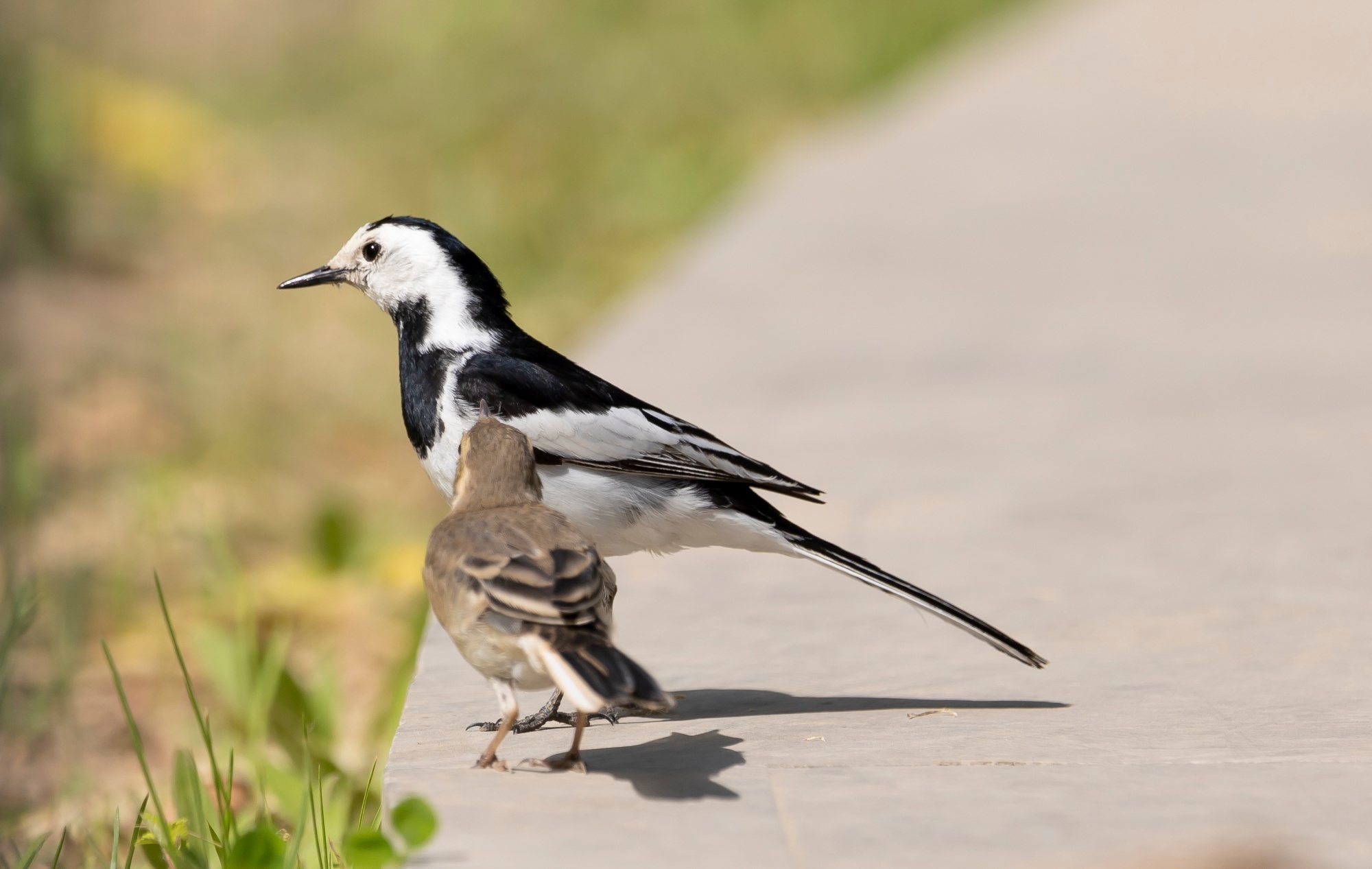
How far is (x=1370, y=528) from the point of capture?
4883 mm

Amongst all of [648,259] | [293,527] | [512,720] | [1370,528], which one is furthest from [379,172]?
[512,720]

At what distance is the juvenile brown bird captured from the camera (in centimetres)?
272

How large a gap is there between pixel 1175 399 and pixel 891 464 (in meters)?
1.31

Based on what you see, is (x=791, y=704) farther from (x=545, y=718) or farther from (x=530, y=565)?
(x=530, y=565)

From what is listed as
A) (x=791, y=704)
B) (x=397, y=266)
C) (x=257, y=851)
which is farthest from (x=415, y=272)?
(x=257, y=851)

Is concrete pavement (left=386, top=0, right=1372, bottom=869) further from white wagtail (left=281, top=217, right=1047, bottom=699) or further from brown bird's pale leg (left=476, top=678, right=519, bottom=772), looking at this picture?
white wagtail (left=281, top=217, right=1047, bottom=699)

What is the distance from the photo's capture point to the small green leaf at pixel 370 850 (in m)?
2.71

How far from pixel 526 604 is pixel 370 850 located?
0.46 metres

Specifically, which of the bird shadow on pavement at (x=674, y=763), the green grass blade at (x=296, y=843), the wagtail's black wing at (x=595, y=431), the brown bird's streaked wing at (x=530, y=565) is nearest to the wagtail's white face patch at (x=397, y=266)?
the wagtail's black wing at (x=595, y=431)

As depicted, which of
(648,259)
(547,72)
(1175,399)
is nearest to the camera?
(1175,399)

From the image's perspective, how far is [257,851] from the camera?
2.93 m

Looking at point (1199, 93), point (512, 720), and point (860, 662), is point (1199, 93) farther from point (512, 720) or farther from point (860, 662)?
point (512, 720)

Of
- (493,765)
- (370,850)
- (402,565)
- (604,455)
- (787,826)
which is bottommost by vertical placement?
(370,850)

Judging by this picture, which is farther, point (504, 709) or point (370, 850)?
point (504, 709)
